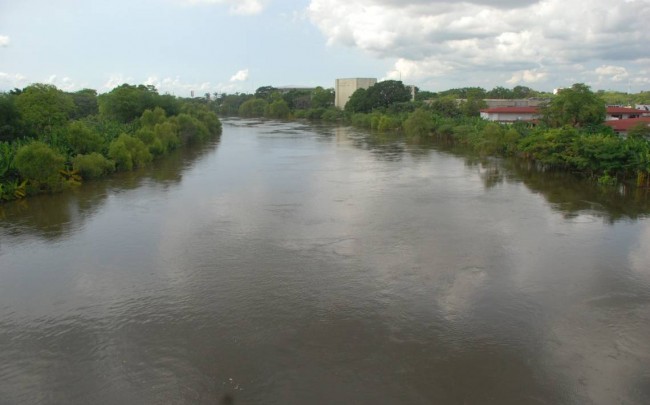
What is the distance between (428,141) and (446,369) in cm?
3688

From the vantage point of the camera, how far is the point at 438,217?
1812 centimetres

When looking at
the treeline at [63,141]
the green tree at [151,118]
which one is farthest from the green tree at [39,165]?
the green tree at [151,118]

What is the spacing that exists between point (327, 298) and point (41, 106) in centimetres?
2743

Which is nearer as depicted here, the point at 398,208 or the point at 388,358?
the point at 388,358

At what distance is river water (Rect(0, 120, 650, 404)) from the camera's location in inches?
339

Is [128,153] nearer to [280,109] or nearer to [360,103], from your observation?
[360,103]

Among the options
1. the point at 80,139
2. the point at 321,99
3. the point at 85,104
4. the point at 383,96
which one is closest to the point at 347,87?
the point at 321,99

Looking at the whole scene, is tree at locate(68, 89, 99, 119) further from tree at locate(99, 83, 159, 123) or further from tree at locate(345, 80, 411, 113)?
tree at locate(345, 80, 411, 113)

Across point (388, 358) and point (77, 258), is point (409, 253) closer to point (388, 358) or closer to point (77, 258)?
point (388, 358)

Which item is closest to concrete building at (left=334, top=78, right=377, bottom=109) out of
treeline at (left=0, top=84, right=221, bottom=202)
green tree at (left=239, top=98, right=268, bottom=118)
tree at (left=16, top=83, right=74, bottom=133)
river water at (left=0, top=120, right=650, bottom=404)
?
green tree at (left=239, top=98, right=268, bottom=118)

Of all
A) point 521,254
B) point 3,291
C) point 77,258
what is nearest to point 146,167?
point 77,258

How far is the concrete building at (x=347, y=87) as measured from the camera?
87.6m

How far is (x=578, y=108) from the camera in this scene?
32531 millimetres

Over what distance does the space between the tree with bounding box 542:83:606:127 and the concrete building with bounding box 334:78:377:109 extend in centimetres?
5488
